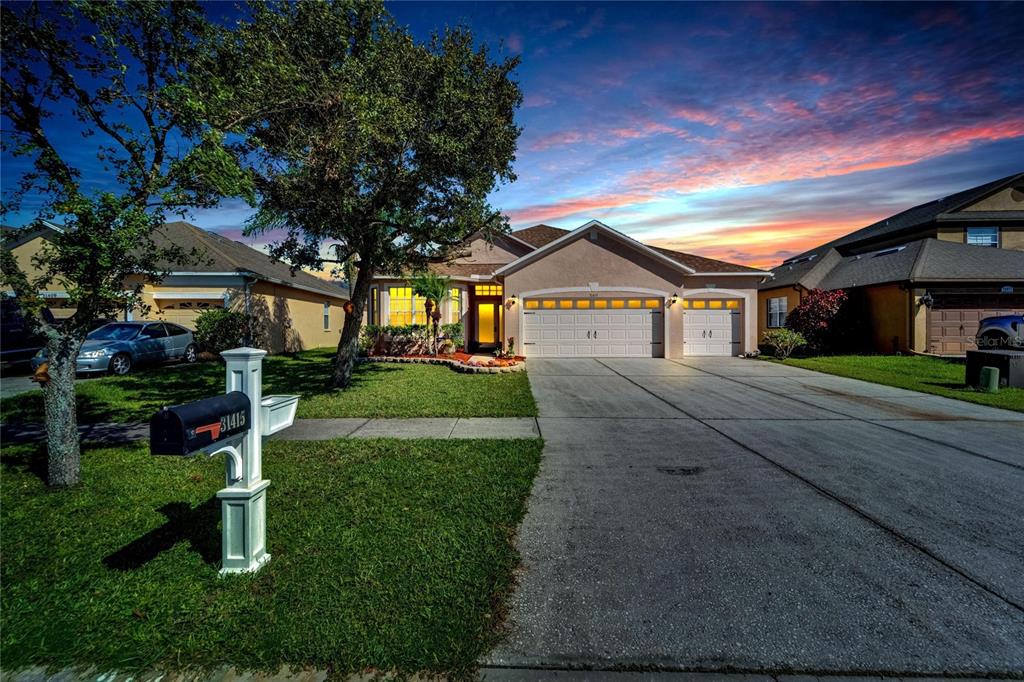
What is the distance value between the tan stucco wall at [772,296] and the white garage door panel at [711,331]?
3011 mm

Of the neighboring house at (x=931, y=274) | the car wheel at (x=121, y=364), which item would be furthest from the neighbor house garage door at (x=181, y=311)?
the neighboring house at (x=931, y=274)

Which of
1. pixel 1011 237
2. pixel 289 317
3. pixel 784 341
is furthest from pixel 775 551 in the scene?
pixel 1011 237

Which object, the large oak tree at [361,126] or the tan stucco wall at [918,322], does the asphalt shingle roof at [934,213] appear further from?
the large oak tree at [361,126]

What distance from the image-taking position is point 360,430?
696 centimetres

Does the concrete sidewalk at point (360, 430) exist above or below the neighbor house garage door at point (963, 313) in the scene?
below

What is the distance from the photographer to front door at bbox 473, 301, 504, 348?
20980 mm

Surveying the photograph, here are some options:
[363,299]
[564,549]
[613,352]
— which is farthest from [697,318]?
[564,549]

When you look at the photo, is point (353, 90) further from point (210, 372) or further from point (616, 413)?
point (210, 372)

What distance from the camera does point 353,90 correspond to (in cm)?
748

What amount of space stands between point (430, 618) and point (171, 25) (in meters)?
6.95

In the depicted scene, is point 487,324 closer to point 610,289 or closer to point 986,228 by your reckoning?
point 610,289

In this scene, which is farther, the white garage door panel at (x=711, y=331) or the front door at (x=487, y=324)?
the front door at (x=487, y=324)

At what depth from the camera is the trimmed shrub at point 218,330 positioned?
16.1 m

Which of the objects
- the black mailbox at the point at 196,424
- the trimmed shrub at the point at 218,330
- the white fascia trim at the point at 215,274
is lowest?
the black mailbox at the point at 196,424
